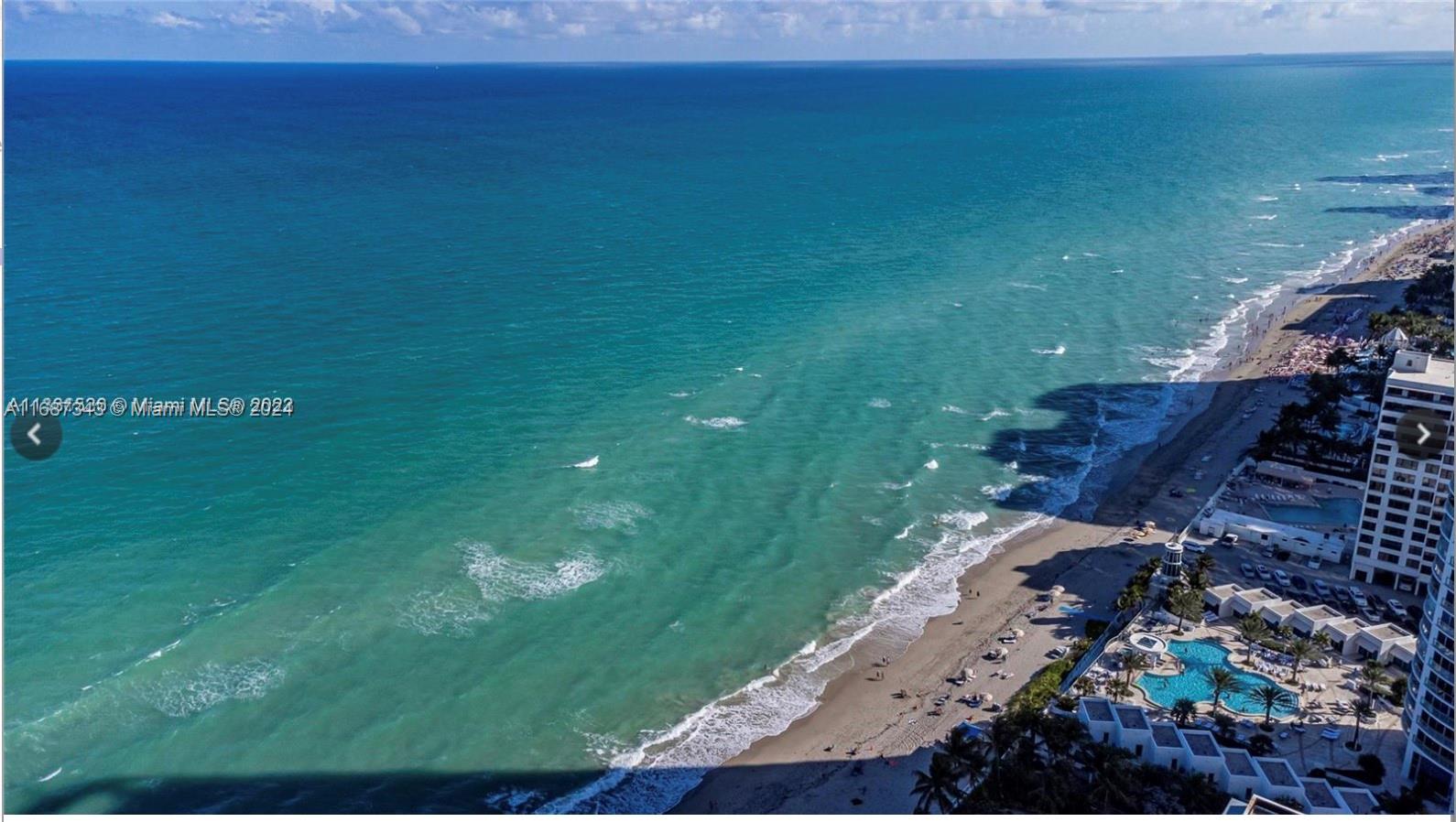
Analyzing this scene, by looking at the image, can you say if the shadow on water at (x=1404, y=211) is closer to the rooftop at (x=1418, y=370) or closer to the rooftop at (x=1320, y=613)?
the rooftop at (x=1418, y=370)

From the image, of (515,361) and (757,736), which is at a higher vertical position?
(515,361)

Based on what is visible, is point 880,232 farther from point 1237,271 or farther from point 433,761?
point 433,761

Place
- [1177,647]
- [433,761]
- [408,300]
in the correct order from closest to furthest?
[433,761], [1177,647], [408,300]

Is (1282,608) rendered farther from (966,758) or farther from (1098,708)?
(966,758)

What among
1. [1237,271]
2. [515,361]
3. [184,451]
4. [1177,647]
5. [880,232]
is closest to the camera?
[1177,647]

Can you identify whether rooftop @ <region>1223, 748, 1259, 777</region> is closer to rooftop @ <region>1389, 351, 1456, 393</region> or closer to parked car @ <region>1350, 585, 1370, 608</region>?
parked car @ <region>1350, 585, 1370, 608</region>

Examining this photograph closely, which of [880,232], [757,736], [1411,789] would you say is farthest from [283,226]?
[1411,789]
